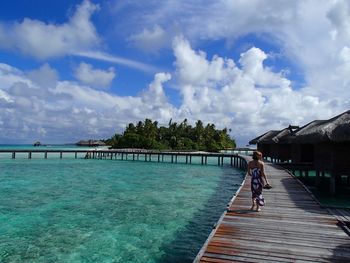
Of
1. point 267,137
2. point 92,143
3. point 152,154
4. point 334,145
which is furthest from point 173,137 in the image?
point 334,145

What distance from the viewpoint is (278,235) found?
Answer: 6555 millimetres

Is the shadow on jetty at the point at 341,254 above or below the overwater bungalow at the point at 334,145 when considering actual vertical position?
below

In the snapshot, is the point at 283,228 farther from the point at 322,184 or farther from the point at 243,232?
the point at 322,184

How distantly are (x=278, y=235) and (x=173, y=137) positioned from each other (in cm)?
6955

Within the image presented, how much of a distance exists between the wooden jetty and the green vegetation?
60.9 metres

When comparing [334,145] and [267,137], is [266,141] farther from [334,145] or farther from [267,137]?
[334,145]

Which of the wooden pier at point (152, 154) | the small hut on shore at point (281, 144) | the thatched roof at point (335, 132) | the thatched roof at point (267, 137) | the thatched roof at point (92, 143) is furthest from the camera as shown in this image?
the thatched roof at point (92, 143)

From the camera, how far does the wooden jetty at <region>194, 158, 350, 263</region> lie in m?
5.42

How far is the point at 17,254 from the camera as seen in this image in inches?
332

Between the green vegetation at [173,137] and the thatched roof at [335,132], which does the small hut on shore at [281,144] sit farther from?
the green vegetation at [173,137]

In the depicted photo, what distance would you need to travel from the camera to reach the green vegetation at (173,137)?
230ft

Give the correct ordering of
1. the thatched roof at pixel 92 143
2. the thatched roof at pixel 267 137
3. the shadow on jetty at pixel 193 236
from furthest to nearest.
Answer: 1. the thatched roof at pixel 92 143
2. the thatched roof at pixel 267 137
3. the shadow on jetty at pixel 193 236

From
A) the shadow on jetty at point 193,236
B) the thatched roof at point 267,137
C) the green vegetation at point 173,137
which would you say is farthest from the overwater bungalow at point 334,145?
the green vegetation at point 173,137

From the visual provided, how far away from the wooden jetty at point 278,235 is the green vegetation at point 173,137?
60.9 metres
